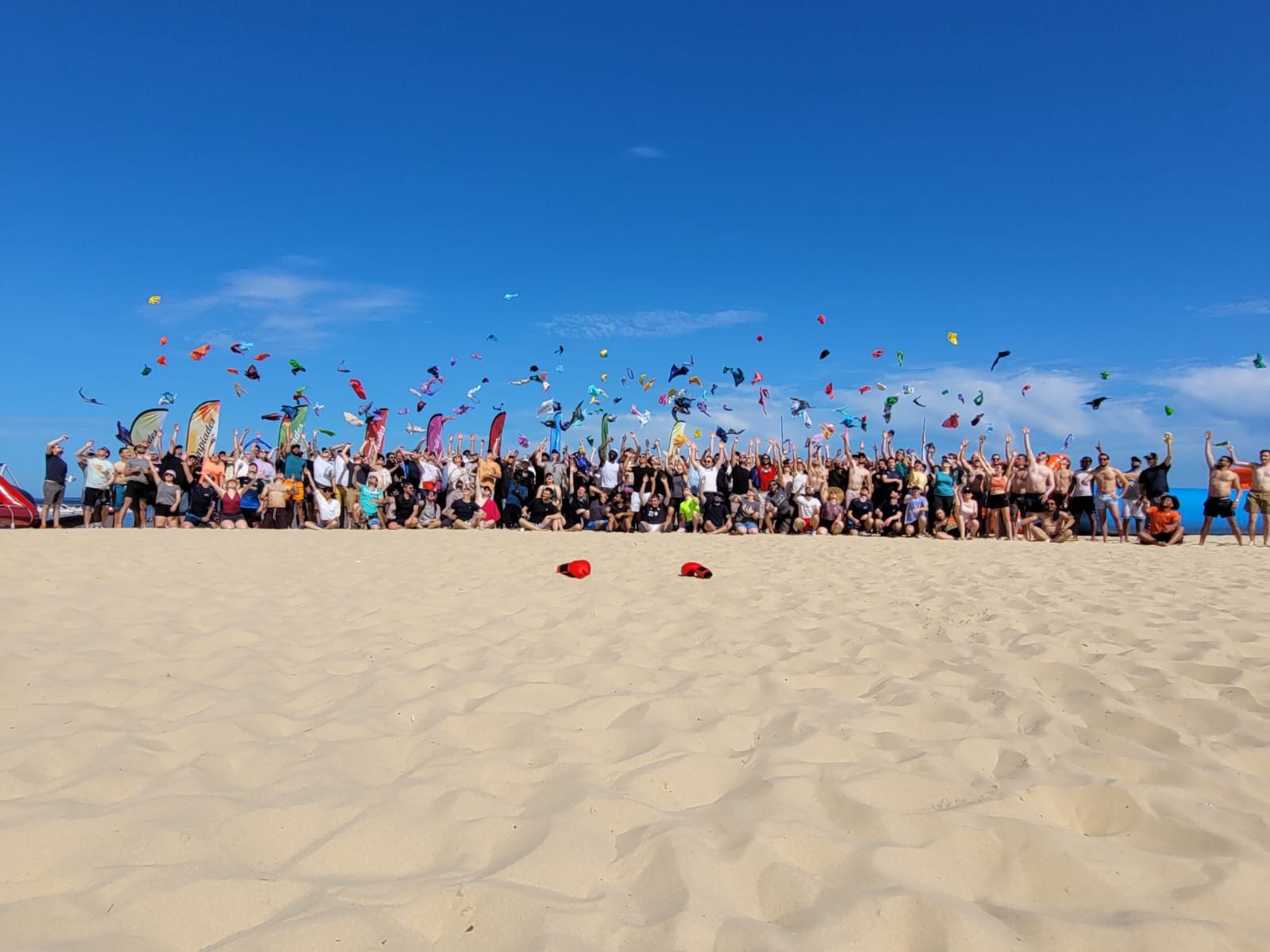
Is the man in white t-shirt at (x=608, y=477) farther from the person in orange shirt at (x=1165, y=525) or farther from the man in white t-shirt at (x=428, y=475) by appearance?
the person in orange shirt at (x=1165, y=525)

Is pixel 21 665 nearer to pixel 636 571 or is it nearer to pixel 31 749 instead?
pixel 31 749

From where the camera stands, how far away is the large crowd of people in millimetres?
12383

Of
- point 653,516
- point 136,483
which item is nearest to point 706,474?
point 653,516

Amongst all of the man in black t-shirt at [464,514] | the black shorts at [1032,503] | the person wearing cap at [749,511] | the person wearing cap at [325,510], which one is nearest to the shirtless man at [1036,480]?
the black shorts at [1032,503]

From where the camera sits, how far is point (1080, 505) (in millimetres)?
12555

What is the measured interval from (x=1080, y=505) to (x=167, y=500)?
14.7 m

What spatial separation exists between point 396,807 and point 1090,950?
1.73 m

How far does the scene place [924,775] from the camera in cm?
239

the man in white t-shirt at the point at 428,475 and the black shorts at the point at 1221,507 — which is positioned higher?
the man in white t-shirt at the point at 428,475

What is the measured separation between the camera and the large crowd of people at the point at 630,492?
12.4 meters

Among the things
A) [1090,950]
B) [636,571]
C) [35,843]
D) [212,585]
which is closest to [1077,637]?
[1090,950]

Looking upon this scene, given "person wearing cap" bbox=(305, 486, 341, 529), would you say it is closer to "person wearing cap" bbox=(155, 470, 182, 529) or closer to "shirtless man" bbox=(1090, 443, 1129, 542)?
"person wearing cap" bbox=(155, 470, 182, 529)

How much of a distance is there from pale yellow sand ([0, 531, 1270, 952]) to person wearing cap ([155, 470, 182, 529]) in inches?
321

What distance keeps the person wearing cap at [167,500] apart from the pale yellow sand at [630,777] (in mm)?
8154
